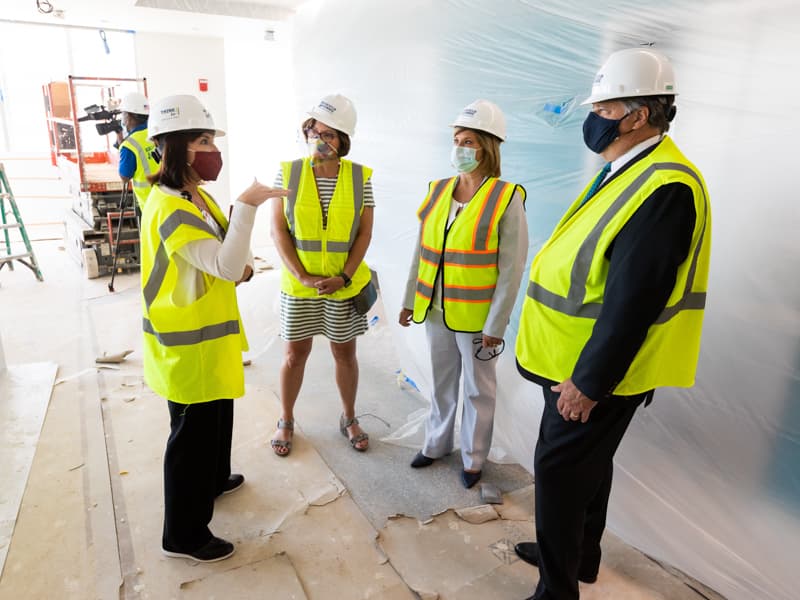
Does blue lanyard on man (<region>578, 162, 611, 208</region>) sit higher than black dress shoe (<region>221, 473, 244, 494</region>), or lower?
higher

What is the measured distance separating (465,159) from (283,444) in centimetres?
147


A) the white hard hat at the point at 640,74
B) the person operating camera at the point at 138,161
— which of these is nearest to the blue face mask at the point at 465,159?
the white hard hat at the point at 640,74

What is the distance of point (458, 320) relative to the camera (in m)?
2.14

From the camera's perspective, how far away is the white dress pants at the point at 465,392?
221cm

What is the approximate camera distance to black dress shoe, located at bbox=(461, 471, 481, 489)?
2.32 metres

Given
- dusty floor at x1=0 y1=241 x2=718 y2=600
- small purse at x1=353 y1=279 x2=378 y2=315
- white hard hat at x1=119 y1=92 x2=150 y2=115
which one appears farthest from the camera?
white hard hat at x1=119 y1=92 x2=150 y2=115

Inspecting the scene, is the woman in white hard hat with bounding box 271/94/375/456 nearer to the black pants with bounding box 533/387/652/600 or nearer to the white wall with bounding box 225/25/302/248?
the black pants with bounding box 533/387/652/600

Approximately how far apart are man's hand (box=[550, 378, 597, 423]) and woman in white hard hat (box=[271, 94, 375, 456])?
1.17 metres

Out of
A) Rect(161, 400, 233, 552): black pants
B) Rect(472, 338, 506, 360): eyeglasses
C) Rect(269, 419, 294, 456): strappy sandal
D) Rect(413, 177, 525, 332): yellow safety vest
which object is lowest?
Rect(269, 419, 294, 456): strappy sandal

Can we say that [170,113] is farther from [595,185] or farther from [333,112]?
[595,185]

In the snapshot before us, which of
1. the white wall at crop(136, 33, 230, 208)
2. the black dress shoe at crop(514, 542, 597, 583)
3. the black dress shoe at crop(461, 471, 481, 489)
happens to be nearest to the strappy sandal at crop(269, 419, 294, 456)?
the black dress shoe at crop(461, 471, 481, 489)

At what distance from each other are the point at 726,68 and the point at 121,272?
17.3 feet

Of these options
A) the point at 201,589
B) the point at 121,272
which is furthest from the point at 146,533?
the point at 121,272

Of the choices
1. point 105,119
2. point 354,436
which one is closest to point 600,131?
point 354,436
